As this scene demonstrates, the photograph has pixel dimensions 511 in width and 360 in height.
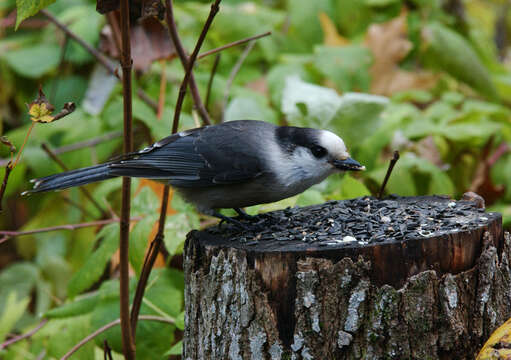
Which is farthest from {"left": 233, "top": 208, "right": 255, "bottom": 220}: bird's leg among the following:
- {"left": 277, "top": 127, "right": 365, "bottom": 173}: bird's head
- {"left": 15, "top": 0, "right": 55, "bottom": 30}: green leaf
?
{"left": 15, "top": 0, "right": 55, "bottom": 30}: green leaf

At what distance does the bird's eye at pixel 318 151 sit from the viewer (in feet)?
7.99

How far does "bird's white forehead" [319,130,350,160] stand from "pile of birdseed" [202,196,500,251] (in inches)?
8.3

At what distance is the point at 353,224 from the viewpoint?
2.16 m

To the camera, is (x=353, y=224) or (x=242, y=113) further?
(x=242, y=113)

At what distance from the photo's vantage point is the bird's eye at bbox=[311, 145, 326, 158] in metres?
2.44

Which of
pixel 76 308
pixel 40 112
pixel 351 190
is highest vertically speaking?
pixel 40 112

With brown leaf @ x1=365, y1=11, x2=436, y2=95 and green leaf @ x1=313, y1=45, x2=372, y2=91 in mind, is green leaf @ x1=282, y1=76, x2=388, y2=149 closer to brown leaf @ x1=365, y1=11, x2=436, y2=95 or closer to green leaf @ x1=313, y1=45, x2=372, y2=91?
green leaf @ x1=313, y1=45, x2=372, y2=91

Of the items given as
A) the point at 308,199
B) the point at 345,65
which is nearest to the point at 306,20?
the point at 345,65

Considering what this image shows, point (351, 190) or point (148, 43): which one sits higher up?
point (148, 43)

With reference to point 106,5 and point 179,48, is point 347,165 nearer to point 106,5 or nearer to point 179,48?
point 179,48

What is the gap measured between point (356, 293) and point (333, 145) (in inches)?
30.2

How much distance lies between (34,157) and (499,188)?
278 centimetres

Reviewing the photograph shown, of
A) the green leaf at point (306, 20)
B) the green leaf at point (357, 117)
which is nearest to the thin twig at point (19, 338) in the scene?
the green leaf at point (357, 117)

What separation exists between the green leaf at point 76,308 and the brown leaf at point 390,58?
2.52 metres
